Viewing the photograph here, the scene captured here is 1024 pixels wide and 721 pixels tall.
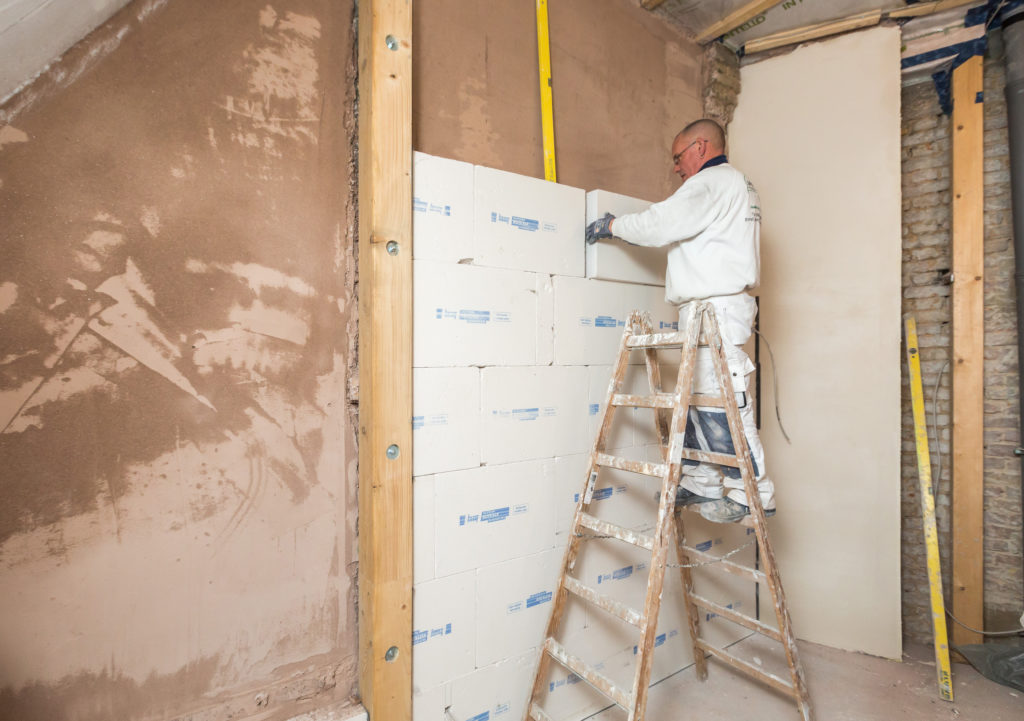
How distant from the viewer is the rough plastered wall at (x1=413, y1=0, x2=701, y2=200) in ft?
5.71

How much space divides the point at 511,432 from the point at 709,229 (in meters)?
1.02

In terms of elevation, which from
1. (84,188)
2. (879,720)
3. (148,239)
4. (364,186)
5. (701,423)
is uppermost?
(364,186)

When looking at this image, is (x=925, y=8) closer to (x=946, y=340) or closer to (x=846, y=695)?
(x=946, y=340)

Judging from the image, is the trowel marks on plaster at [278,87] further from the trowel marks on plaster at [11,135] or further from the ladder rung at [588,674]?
the ladder rung at [588,674]

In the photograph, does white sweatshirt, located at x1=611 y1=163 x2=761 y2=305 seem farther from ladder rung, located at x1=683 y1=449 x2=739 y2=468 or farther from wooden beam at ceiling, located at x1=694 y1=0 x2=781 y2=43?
wooden beam at ceiling, located at x1=694 y1=0 x2=781 y2=43

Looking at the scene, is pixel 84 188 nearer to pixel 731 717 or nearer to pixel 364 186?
pixel 364 186

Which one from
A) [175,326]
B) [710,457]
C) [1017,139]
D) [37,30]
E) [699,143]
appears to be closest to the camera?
[37,30]

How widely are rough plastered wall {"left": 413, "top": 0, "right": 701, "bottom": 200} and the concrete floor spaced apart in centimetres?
212

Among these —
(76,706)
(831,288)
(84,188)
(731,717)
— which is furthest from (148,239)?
(831,288)

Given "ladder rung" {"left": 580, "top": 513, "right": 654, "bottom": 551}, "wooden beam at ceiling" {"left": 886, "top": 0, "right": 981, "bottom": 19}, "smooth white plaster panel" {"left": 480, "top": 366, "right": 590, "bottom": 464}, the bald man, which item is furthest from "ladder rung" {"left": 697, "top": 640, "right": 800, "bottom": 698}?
"wooden beam at ceiling" {"left": 886, "top": 0, "right": 981, "bottom": 19}

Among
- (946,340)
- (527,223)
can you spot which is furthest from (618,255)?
(946,340)

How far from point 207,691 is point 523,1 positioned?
2.48 m

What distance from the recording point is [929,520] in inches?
87.4

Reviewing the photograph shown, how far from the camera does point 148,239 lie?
50.0 inches
